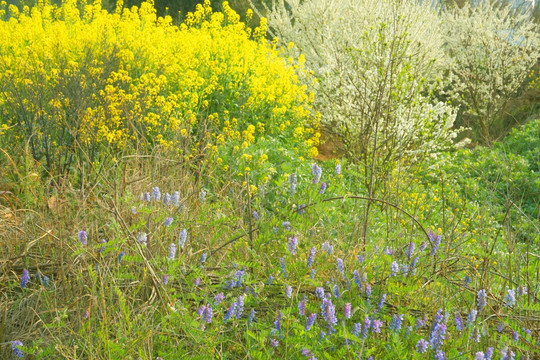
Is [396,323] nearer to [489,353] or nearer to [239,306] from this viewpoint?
[489,353]

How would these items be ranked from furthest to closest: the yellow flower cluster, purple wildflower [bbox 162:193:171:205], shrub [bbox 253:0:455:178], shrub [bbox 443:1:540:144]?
shrub [bbox 443:1:540:144]
shrub [bbox 253:0:455:178]
the yellow flower cluster
purple wildflower [bbox 162:193:171:205]

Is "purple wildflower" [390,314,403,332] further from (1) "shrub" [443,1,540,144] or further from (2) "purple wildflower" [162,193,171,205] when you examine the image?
(1) "shrub" [443,1,540,144]

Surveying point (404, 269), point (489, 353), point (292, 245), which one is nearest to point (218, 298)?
point (292, 245)

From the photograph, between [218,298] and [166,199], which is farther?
[166,199]

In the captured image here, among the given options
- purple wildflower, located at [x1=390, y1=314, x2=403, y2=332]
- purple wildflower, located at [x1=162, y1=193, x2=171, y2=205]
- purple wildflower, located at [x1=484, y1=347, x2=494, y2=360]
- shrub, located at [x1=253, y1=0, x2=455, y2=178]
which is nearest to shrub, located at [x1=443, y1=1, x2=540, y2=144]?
shrub, located at [x1=253, y1=0, x2=455, y2=178]

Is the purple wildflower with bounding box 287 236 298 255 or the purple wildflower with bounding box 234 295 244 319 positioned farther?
the purple wildflower with bounding box 287 236 298 255

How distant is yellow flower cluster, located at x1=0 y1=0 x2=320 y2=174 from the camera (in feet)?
17.0

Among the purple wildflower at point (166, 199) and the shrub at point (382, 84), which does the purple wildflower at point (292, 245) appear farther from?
the shrub at point (382, 84)

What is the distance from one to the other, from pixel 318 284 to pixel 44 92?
4068 mm

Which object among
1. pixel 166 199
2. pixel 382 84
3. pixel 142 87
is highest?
pixel 166 199

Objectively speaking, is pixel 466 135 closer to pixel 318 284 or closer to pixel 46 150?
pixel 46 150

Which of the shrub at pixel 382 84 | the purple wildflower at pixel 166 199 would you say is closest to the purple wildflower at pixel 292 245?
the purple wildflower at pixel 166 199

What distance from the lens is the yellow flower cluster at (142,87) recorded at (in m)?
5.19

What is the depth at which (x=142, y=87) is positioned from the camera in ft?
18.6
